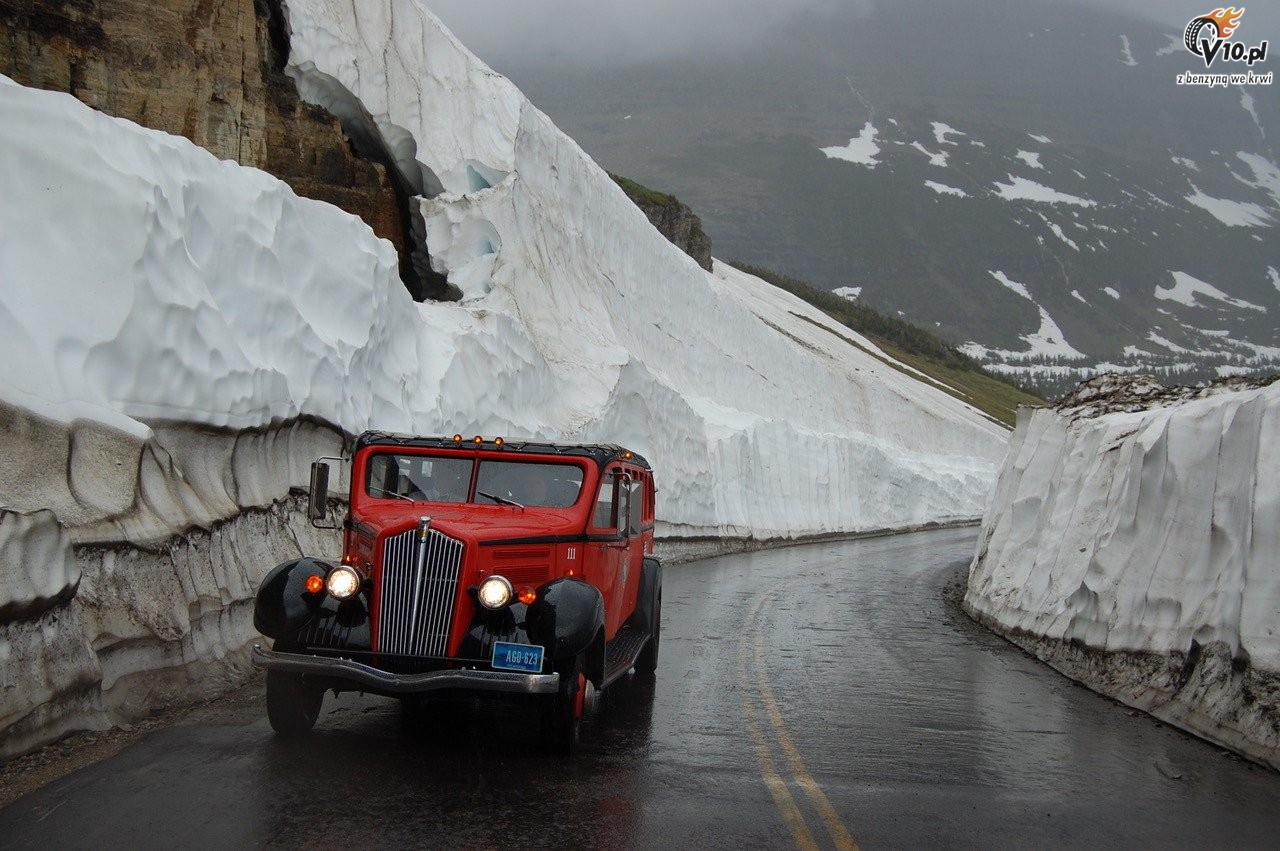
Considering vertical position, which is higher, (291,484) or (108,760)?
(291,484)

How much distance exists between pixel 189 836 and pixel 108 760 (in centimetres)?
149

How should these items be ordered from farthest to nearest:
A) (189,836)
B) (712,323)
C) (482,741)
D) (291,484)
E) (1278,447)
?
1. (712,323)
2. (291,484)
3. (1278,447)
4. (482,741)
5. (189,836)

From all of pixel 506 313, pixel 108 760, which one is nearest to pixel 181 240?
pixel 108 760

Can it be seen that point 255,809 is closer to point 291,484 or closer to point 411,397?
point 291,484

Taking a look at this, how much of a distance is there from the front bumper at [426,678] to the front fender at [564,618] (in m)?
0.20

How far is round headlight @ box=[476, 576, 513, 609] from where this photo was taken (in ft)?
22.2

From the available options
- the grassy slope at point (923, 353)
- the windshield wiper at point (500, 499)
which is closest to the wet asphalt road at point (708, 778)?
the windshield wiper at point (500, 499)

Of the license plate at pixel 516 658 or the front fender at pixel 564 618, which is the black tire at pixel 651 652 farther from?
the license plate at pixel 516 658

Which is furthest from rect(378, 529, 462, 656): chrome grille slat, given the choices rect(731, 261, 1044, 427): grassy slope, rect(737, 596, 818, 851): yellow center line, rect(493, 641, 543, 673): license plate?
rect(731, 261, 1044, 427): grassy slope

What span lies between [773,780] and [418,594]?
228 centimetres

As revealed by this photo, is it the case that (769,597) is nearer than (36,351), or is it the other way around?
(36,351)

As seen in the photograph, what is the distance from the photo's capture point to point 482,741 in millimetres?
7352

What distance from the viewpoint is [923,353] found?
117 m

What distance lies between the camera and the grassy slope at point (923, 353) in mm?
102625
